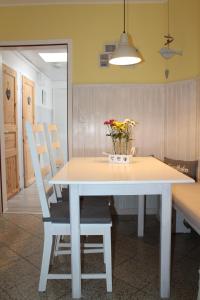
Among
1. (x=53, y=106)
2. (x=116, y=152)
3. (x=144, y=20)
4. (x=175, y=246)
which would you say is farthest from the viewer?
(x=53, y=106)

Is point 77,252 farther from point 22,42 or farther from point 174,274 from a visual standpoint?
point 22,42

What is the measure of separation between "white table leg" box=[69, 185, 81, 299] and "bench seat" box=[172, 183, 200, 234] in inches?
31.1

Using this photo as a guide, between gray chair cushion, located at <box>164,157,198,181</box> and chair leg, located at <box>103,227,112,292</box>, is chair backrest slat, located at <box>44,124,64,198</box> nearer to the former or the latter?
chair leg, located at <box>103,227,112,292</box>

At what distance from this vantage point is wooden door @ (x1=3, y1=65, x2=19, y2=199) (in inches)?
163

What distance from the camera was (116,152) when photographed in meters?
2.37

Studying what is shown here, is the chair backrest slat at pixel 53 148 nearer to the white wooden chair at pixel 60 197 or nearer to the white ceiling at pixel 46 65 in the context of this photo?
the white wooden chair at pixel 60 197

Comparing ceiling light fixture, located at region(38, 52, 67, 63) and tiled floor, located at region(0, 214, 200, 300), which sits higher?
ceiling light fixture, located at region(38, 52, 67, 63)

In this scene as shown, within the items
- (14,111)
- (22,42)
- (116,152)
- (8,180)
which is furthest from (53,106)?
(116,152)

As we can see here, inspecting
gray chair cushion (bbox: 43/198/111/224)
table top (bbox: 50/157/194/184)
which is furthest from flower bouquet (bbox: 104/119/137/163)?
gray chair cushion (bbox: 43/198/111/224)

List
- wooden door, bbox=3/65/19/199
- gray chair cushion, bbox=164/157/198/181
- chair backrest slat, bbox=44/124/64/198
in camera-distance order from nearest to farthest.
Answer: chair backrest slat, bbox=44/124/64/198
gray chair cushion, bbox=164/157/198/181
wooden door, bbox=3/65/19/199

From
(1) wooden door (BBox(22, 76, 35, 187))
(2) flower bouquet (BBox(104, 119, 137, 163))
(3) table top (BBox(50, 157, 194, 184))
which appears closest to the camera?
(3) table top (BBox(50, 157, 194, 184))

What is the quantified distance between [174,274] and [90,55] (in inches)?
103

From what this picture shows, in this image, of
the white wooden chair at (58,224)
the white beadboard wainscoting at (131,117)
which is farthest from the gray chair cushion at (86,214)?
the white beadboard wainscoting at (131,117)

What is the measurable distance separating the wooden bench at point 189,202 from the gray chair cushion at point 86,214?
1.91 feet
